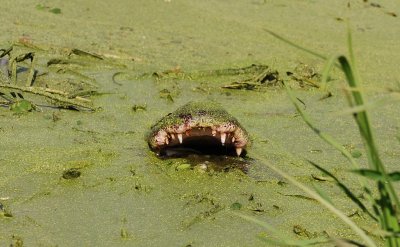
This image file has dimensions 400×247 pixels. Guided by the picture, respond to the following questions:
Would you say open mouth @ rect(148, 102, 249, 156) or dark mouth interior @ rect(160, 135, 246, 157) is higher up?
open mouth @ rect(148, 102, 249, 156)

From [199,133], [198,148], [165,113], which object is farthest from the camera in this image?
[165,113]

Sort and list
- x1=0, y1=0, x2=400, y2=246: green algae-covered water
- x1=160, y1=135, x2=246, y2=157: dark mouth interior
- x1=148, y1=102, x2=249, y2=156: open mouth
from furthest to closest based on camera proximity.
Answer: x1=160, y1=135, x2=246, y2=157: dark mouth interior < x1=148, y1=102, x2=249, y2=156: open mouth < x1=0, y1=0, x2=400, y2=246: green algae-covered water

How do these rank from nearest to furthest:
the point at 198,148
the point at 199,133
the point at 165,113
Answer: the point at 199,133
the point at 198,148
the point at 165,113

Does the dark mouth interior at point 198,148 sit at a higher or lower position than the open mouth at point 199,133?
lower

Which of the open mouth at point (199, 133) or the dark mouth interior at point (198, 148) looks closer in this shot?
the open mouth at point (199, 133)

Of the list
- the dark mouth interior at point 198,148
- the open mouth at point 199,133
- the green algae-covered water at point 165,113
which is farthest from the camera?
the dark mouth interior at point 198,148

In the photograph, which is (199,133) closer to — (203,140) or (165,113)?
(203,140)

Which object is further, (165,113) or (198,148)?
(165,113)

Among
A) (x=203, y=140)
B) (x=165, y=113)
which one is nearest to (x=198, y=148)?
(x=203, y=140)
